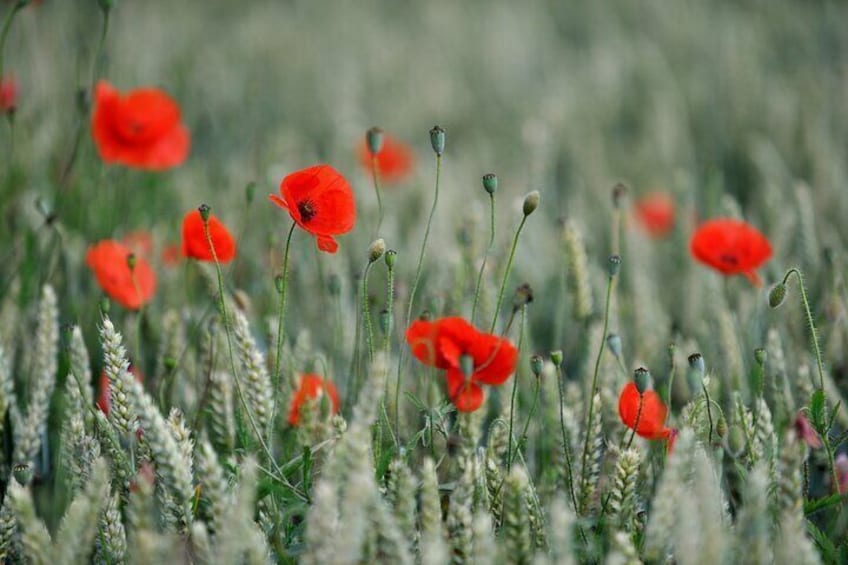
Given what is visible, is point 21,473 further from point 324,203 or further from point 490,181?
point 490,181

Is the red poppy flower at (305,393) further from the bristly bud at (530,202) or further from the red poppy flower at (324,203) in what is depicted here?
the bristly bud at (530,202)

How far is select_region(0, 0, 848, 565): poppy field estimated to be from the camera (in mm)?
1146

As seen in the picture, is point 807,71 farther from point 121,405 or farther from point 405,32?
point 121,405

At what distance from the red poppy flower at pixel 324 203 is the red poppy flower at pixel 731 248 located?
2.23ft

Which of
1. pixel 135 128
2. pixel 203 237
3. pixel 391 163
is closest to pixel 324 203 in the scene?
pixel 203 237

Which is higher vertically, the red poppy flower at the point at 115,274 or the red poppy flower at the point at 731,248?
the red poppy flower at the point at 731,248

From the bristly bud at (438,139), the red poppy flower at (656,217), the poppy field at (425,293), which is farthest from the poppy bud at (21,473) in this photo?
the red poppy flower at (656,217)

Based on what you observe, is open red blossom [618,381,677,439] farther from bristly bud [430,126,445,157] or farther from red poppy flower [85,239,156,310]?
red poppy flower [85,239,156,310]

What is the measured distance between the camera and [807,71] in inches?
142

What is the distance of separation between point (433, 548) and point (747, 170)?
248 centimetres

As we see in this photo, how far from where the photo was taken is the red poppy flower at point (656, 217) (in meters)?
2.74

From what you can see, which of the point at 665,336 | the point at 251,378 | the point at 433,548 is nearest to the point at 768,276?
the point at 665,336

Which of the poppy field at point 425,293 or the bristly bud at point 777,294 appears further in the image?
the bristly bud at point 777,294

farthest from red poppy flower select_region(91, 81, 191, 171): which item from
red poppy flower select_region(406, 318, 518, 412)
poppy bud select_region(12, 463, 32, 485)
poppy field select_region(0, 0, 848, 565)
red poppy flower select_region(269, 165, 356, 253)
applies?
red poppy flower select_region(406, 318, 518, 412)
